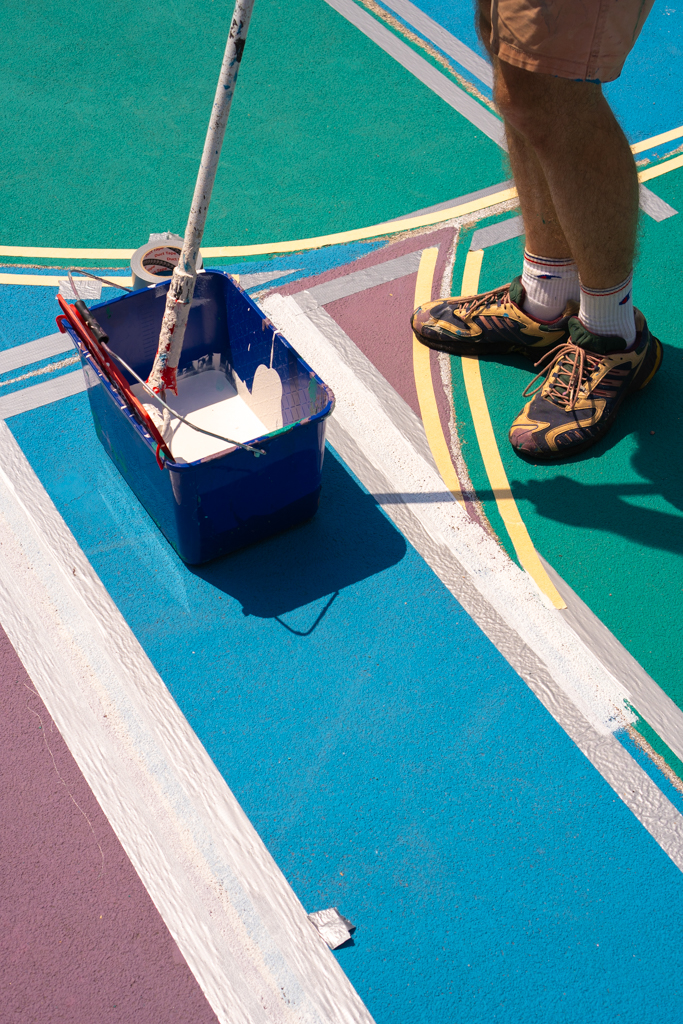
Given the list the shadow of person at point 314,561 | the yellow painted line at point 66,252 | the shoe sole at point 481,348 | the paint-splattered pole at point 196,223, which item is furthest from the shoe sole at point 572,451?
the yellow painted line at point 66,252

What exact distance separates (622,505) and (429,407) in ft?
2.76

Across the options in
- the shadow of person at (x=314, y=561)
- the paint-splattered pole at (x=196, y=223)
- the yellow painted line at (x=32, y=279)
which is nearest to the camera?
the paint-splattered pole at (x=196, y=223)

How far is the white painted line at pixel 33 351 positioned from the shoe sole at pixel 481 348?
1.50 m

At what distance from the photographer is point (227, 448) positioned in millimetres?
2867

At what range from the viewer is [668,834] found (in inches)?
98.2

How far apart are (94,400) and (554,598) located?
1.73 metres

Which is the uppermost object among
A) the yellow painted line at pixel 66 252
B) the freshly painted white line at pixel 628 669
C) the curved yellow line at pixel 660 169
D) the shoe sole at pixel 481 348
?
the curved yellow line at pixel 660 169

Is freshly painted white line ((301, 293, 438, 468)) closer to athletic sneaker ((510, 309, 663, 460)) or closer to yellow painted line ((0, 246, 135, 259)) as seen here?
athletic sneaker ((510, 309, 663, 460))

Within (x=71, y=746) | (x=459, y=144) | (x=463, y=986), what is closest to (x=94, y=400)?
(x=71, y=746)

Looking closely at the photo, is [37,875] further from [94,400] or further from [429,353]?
[429,353]

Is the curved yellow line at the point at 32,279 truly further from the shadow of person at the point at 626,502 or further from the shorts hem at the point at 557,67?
the shadow of person at the point at 626,502

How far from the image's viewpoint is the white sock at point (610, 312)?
3.17 m

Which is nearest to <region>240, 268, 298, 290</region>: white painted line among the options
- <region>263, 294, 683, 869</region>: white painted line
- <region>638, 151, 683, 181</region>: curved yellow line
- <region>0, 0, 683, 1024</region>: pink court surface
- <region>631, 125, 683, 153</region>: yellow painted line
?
<region>0, 0, 683, 1024</region>: pink court surface

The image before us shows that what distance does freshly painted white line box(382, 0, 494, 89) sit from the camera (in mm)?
4984
